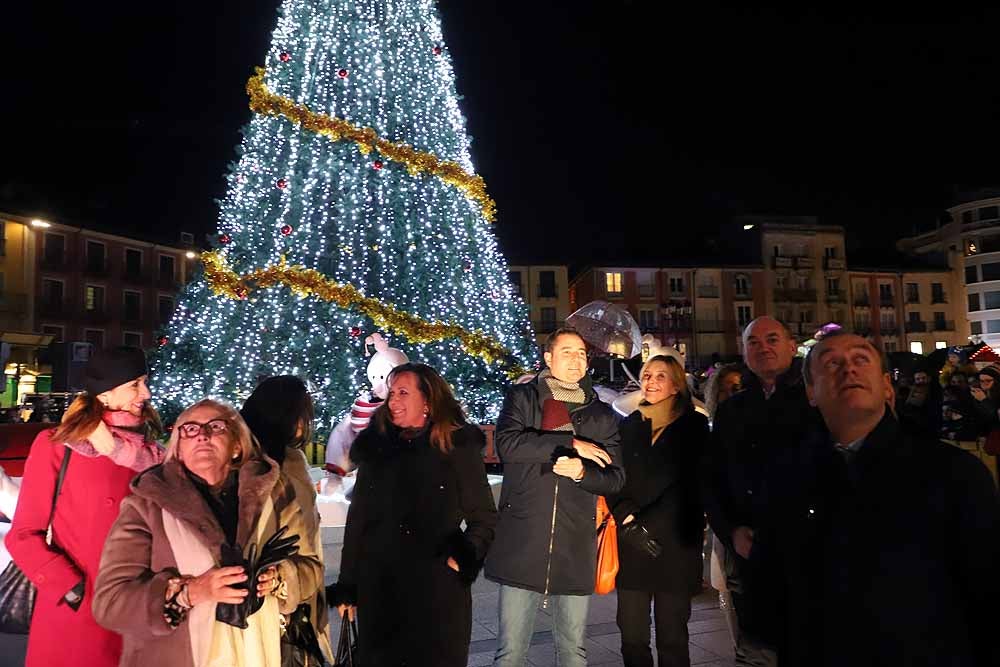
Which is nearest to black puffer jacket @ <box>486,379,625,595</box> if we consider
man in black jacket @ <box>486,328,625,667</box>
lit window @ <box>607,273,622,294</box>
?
man in black jacket @ <box>486,328,625,667</box>

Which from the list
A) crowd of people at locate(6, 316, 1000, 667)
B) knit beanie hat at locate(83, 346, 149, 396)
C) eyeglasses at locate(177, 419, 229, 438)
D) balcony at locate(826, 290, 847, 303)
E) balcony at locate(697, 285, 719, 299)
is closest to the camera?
crowd of people at locate(6, 316, 1000, 667)

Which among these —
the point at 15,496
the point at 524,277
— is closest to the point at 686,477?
the point at 15,496

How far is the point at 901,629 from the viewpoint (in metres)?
2.03

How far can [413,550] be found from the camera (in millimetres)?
3449

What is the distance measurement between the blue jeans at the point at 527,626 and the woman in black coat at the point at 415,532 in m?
0.24

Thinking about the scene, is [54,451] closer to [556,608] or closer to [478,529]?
[478,529]

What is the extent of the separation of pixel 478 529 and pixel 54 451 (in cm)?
191

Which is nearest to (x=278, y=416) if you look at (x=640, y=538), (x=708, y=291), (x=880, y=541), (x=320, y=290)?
(x=640, y=538)

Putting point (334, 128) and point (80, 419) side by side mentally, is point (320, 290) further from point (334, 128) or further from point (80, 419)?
point (80, 419)

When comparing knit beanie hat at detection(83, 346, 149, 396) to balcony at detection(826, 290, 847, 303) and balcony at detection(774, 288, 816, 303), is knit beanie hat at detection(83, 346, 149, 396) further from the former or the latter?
balcony at detection(826, 290, 847, 303)

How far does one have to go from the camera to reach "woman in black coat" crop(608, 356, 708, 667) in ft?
12.7

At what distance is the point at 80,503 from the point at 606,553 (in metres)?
2.55

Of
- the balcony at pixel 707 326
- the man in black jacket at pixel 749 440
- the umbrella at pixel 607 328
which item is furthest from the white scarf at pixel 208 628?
the balcony at pixel 707 326

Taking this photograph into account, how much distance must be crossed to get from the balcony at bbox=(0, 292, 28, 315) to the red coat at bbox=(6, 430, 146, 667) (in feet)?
143
